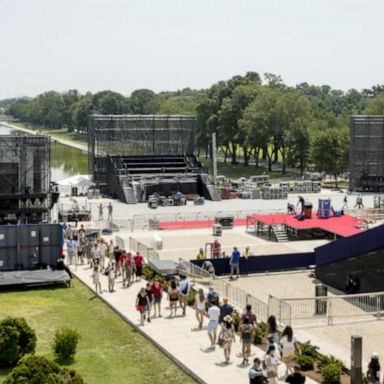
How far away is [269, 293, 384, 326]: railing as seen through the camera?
2375 centimetres

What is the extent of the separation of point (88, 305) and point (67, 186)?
4362cm

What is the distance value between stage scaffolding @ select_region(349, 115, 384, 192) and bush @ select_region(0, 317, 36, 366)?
56.6 m

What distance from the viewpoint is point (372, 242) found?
2830cm

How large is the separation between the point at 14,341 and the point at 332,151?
66678 millimetres

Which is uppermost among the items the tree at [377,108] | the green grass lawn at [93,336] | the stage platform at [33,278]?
the tree at [377,108]

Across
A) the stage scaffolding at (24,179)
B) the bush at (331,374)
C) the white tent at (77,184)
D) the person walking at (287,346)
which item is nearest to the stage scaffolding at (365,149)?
the white tent at (77,184)

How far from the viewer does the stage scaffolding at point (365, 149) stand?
72750 millimetres

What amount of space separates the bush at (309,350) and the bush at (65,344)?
5805 mm

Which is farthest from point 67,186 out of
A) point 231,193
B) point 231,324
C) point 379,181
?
point 231,324

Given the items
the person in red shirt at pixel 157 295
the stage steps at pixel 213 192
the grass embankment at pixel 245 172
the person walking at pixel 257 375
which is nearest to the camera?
the person walking at pixel 257 375

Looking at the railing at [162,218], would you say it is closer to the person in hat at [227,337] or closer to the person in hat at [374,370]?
the person in hat at [227,337]

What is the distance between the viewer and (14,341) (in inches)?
748

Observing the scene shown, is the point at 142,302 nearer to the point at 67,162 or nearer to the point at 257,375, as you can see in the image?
the point at 257,375

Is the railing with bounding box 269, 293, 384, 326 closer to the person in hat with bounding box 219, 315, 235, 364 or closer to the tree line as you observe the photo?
the person in hat with bounding box 219, 315, 235, 364
